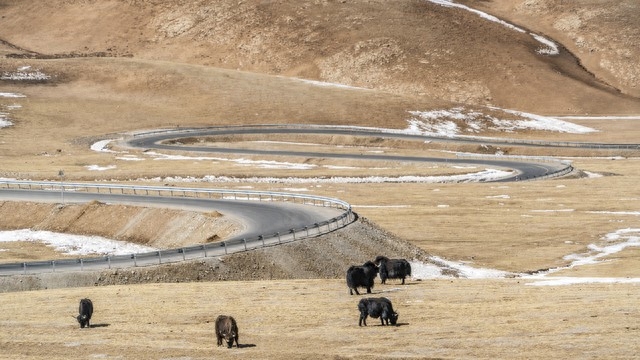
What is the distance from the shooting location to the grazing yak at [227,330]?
29609 mm

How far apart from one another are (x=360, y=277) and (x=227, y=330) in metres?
9.61

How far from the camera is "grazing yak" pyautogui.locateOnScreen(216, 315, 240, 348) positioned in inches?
1166

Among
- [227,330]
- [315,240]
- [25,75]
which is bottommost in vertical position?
[227,330]

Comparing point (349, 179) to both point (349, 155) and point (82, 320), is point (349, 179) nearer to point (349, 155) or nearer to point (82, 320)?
point (349, 155)

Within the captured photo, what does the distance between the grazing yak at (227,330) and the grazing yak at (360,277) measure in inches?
357

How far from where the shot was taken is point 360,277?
126 feet

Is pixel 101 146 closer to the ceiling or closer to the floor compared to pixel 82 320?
closer to the ceiling

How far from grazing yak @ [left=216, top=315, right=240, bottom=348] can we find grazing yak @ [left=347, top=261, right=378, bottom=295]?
357 inches

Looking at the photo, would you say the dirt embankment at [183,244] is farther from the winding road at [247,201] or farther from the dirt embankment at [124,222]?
the winding road at [247,201]

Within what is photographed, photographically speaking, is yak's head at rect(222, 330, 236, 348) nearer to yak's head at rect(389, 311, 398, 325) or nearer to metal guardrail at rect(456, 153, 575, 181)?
yak's head at rect(389, 311, 398, 325)

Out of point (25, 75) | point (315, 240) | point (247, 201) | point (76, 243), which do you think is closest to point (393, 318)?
point (315, 240)

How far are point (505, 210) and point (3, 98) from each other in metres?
97.4

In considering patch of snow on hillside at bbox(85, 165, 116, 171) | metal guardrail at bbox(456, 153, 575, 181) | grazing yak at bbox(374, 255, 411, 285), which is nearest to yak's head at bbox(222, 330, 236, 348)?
grazing yak at bbox(374, 255, 411, 285)

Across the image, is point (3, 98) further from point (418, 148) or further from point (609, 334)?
point (609, 334)
